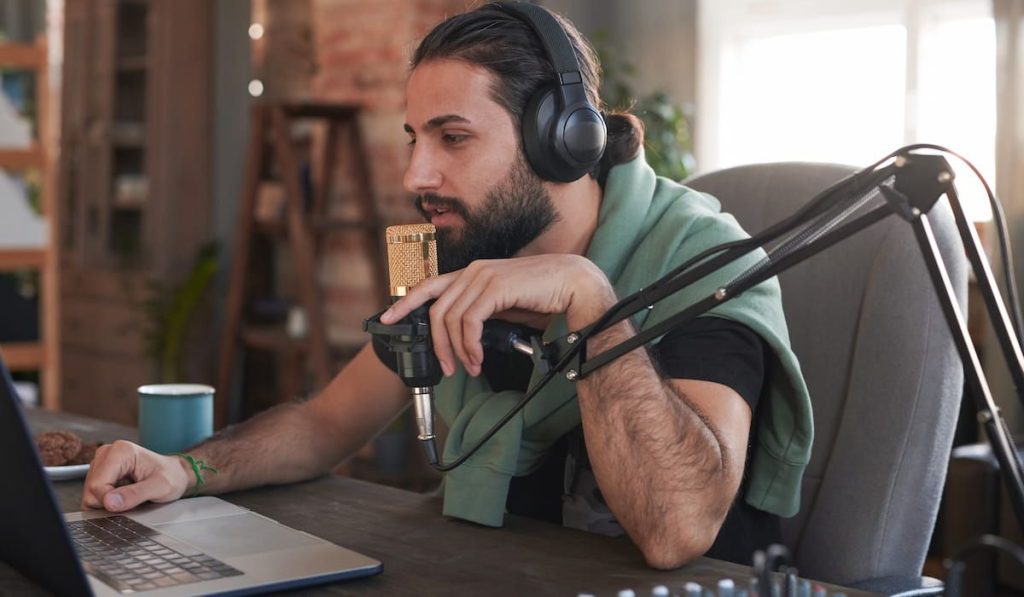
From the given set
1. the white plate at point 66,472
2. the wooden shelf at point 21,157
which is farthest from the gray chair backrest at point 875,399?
the wooden shelf at point 21,157

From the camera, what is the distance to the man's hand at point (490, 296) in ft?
3.53

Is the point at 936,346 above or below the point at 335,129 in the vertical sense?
below

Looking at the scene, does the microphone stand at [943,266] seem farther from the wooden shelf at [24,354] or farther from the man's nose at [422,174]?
the wooden shelf at [24,354]

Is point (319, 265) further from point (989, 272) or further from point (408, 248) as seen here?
point (989, 272)

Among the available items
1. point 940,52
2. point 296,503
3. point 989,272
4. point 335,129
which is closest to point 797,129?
point 940,52

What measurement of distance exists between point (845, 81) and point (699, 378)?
2.84 metres

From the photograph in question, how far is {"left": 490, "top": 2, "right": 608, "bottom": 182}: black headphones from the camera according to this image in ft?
4.53

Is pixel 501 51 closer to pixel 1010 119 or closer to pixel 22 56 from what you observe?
pixel 1010 119

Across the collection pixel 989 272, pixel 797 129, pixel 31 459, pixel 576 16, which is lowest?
pixel 31 459

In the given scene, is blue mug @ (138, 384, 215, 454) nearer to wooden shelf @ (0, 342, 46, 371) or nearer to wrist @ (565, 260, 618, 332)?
wrist @ (565, 260, 618, 332)

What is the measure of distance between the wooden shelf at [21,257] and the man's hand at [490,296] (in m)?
3.12

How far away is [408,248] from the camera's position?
1.12m

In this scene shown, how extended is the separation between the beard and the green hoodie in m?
0.09

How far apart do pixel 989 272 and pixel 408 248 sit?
0.55 metres
